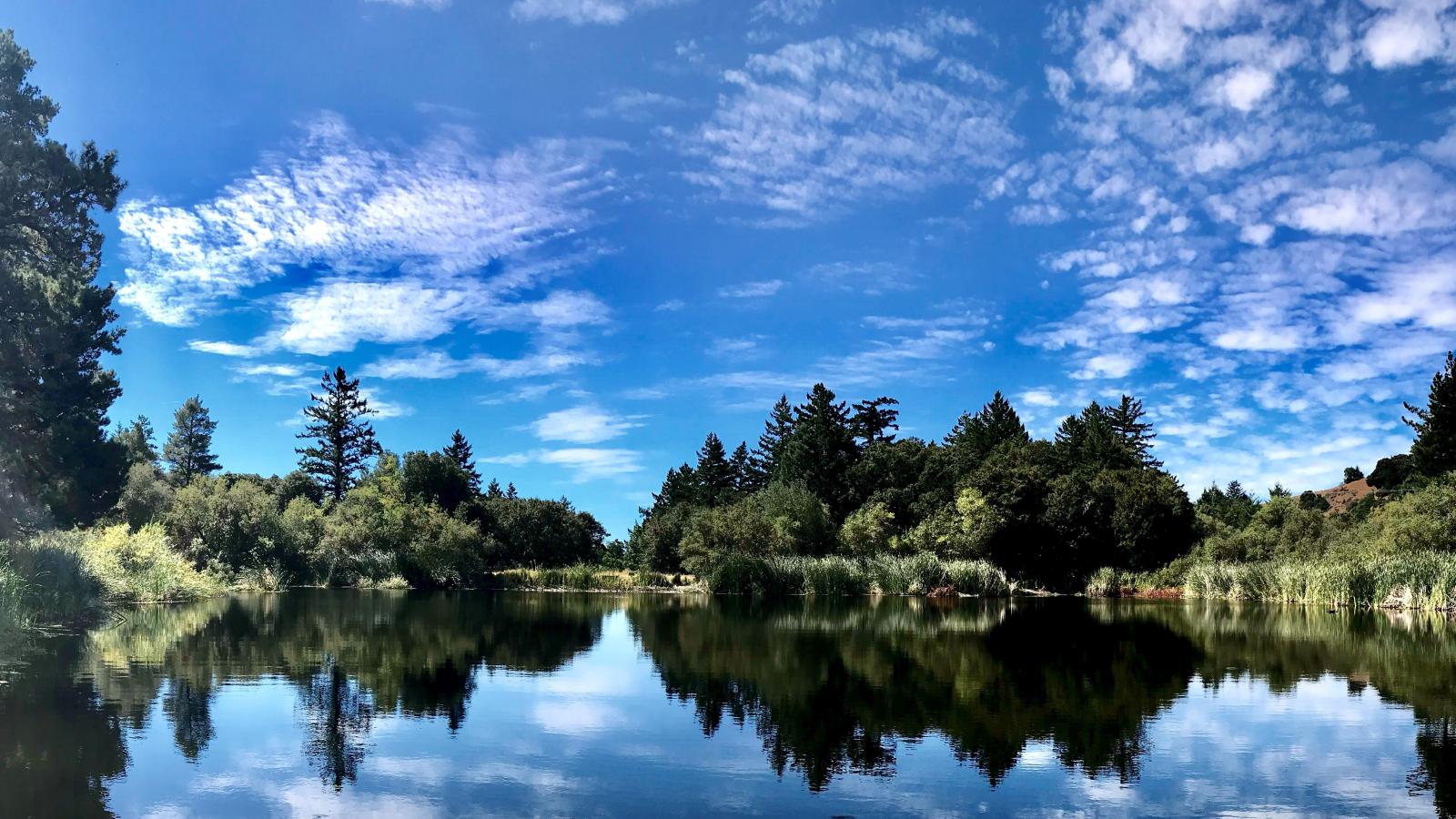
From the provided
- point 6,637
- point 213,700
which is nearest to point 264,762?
point 213,700

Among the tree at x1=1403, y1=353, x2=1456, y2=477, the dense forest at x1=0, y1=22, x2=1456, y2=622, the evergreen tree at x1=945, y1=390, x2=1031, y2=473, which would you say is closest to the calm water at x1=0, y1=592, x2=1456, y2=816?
the dense forest at x1=0, y1=22, x2=1456, y2=622

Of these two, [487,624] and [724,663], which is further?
[487,624]

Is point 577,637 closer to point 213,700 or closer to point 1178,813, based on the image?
point 213,700

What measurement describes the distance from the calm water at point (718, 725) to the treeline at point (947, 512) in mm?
31902

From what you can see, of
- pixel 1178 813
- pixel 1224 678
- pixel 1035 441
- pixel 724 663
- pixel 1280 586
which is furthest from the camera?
pixel 1035 441

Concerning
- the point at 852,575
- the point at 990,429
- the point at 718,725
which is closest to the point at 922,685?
the point at 718,725

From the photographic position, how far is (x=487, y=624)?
26609 mm

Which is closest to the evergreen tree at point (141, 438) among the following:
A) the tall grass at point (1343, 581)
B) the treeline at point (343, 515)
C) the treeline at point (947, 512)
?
the treeline at point (343, 515)

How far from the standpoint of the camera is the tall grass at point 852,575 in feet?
160

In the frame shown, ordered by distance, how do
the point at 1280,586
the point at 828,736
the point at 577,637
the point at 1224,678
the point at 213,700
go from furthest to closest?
1. the point at 1280,586
2. the point at 577,637
3. the point at 1224,678
4. the point at 213,700
5. the point at 828,736

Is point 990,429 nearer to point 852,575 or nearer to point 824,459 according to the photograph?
point 824,459

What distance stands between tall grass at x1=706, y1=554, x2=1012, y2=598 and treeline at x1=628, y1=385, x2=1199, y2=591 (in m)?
1.41

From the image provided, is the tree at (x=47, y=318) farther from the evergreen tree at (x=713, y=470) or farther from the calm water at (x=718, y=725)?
the evergreen tree at (x=713, y=470)

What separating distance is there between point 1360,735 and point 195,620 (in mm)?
26014
